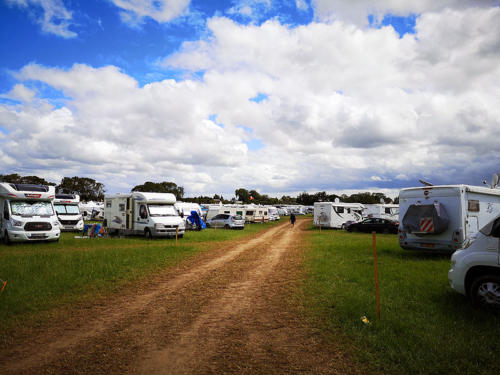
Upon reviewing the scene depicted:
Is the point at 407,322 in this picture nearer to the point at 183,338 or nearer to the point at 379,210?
the point at 183,338

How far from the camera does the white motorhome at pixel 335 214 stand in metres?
33.2

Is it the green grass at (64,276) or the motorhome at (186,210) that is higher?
the motorhome at (186,210)

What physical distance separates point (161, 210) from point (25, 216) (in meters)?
7.01

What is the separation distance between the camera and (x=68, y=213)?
23.7 metres

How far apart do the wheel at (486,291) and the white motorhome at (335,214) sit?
89.2 ft

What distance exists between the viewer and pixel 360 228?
2934cm

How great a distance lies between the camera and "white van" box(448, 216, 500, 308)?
19.4 ft

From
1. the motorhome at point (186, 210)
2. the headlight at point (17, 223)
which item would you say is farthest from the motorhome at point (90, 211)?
the headlight at point (17, 223)

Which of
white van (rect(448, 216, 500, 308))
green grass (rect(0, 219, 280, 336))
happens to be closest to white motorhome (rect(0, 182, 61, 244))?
green grass (rect(0, 219, 280, 336))

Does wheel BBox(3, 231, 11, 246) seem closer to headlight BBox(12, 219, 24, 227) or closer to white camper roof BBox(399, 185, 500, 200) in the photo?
headlight BBox(12, 219, 24, 227)

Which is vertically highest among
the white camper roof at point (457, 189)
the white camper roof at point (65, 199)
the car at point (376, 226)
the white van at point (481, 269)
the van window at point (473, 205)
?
the white camper roof at point (457, 189)

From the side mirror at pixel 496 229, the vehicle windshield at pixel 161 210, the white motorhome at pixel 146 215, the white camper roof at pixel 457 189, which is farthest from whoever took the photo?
the vehicle windshield at pixel 161 210

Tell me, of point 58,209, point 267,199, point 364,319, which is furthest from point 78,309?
point 267,199

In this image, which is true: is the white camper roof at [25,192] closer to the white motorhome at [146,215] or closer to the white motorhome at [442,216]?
the white motorhome at [146,215]
